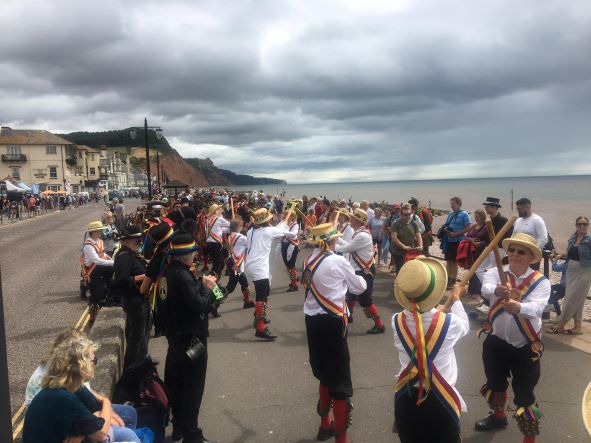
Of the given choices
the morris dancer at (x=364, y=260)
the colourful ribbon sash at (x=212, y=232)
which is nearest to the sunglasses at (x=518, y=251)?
the morris dancer at (x=364, y=260)

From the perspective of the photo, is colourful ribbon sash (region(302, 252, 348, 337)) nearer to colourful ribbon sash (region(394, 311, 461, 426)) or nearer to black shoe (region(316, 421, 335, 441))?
black shoe (region(316, 421, 335, 441))

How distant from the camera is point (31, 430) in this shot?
2723 mm

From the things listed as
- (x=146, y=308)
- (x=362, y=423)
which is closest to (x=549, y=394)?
(x=362, y=423)

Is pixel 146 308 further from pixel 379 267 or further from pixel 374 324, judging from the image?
pixel 379 267

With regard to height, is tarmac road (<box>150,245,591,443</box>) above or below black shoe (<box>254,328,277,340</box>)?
below

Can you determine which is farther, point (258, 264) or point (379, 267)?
point (379, 267)

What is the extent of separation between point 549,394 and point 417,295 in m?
3.05

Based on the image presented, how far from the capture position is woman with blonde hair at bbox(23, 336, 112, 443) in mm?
2727

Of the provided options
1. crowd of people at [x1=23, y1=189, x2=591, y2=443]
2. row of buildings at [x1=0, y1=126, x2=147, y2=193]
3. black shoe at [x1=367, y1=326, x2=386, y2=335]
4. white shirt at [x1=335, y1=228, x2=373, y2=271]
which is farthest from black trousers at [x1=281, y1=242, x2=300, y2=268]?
row of buildings at [x1=0, y1=126, x2=147, y2=193]

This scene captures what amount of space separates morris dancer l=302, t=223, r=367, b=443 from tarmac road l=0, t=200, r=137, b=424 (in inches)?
121

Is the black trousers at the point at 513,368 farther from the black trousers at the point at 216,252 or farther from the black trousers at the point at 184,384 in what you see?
the black trousers at the point at 216,252

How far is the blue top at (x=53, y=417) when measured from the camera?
2721mm

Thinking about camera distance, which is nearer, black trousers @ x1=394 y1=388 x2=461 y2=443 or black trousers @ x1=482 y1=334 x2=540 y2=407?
black trousers @ x1=394 y1=388 x2=461 y2=443

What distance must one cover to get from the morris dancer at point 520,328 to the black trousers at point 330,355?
1.28 meters
